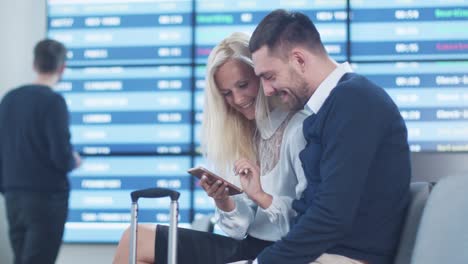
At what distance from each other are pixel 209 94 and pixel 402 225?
2.89ft

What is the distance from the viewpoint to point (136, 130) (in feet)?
14.8

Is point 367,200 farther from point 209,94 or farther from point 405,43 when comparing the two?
point 405,43

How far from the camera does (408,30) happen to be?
14.4 ft

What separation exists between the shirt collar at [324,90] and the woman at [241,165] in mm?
244

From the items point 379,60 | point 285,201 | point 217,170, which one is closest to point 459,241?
point 285,201

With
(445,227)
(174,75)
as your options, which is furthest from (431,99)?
(445,227)

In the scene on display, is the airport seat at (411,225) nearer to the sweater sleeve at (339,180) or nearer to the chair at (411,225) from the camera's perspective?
the chair at (411,225)

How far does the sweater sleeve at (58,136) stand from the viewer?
Result: 3.37 meters

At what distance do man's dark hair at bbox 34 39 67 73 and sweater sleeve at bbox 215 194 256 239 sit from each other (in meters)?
1.59

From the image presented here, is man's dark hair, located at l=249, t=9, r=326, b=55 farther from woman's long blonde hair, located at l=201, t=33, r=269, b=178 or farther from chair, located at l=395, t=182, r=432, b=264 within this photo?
chair, located at l=395, t=182, r=432, b=264

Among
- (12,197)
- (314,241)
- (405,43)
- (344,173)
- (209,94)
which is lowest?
(12,197)

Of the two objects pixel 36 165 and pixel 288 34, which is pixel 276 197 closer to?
pixel 288 34

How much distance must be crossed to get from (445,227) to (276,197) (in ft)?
2.16

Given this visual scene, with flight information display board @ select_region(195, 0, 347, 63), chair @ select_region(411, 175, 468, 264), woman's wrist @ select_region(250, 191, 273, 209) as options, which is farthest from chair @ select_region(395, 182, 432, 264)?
flight information display board @ select_region(195, 0, 347, 63)
